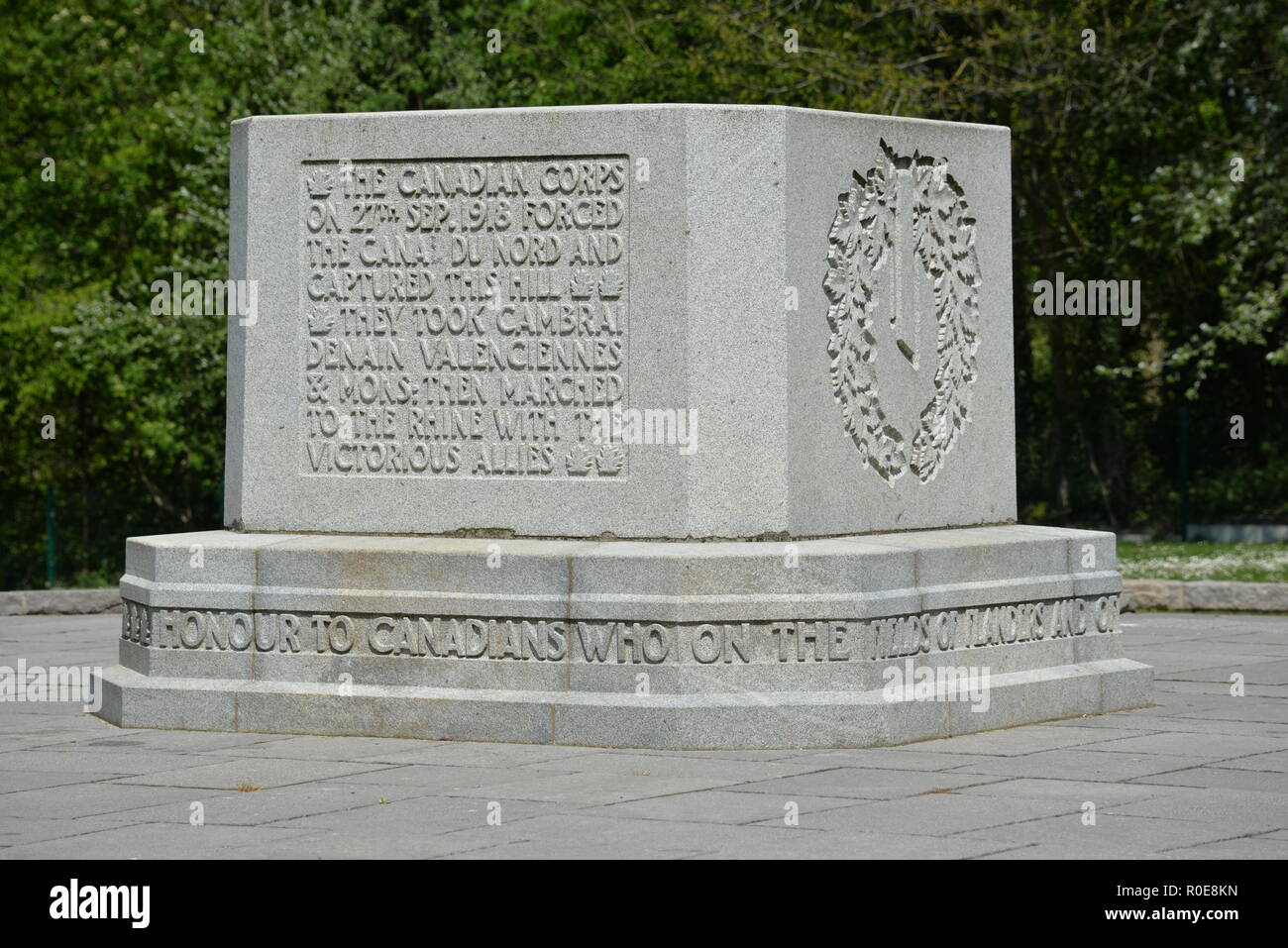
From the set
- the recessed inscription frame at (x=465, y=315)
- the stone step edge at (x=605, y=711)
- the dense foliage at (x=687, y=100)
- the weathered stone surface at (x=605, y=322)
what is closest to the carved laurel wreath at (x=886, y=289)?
the weathered stone surface at (x=605, y=322)

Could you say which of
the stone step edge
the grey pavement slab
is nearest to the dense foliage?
the stone step edge

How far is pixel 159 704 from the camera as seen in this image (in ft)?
30.8

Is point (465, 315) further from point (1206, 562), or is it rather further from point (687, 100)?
point (687, 100)

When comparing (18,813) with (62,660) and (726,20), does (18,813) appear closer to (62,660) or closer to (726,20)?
(62,660)

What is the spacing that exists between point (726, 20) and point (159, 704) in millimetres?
15460

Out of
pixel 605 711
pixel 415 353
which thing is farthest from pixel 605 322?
pixel 605 711

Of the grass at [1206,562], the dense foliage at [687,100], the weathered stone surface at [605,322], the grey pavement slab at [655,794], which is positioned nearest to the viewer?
the grey pavement slab at [655,794]

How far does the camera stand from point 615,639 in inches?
343

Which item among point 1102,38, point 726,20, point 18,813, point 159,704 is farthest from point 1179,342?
point 18,813

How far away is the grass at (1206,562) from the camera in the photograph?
17.0m

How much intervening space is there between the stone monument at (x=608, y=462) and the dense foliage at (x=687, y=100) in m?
11.8

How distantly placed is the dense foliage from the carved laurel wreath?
445 inches

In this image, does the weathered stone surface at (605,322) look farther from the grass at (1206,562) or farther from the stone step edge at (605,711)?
the grass at (1206,562)

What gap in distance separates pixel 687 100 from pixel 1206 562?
10510mm
